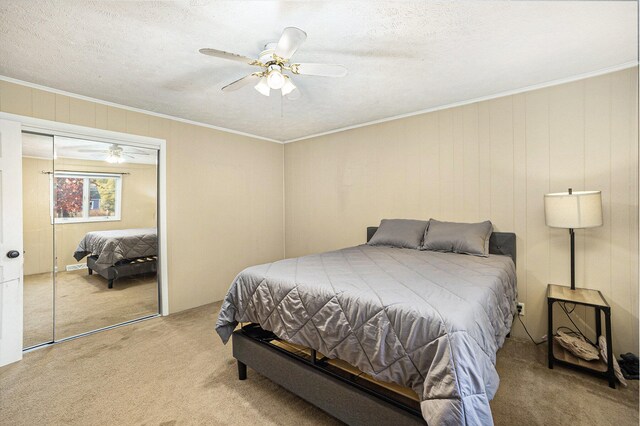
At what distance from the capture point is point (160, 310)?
362cm

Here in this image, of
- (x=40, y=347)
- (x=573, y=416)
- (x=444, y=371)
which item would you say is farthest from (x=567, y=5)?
(x=40, y=347)

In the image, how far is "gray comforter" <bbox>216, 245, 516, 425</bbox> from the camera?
124 centimetres

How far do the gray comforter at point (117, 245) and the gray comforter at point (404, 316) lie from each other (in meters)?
1.97

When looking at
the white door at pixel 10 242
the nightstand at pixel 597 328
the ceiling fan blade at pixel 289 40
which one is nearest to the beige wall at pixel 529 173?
the nightstand at pixel 597 328

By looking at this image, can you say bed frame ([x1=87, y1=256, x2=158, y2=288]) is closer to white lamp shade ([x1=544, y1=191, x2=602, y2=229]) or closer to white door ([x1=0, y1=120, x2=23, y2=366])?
white door ([x1=0, y1=120, x2=23, y2=366])

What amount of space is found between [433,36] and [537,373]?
2.65m

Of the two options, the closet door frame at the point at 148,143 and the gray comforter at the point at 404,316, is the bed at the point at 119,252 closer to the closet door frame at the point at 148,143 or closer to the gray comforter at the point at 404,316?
the closet door frame at the point at 148,143

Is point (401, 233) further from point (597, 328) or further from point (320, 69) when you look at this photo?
point (320, 69)

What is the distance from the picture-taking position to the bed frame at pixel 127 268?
10.8 ft

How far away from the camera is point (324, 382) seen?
5.61 feet

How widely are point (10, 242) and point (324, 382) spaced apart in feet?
9.73

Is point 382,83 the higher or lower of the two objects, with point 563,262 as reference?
higher

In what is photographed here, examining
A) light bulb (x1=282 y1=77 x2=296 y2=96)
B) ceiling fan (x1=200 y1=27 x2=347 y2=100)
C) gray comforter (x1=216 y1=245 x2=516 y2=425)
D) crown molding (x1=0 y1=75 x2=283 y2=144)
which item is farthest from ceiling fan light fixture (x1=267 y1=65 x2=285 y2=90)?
crown molding (x1=0 y1=75 x2=283 y2=144)

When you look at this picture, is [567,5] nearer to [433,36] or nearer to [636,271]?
[433,36]
